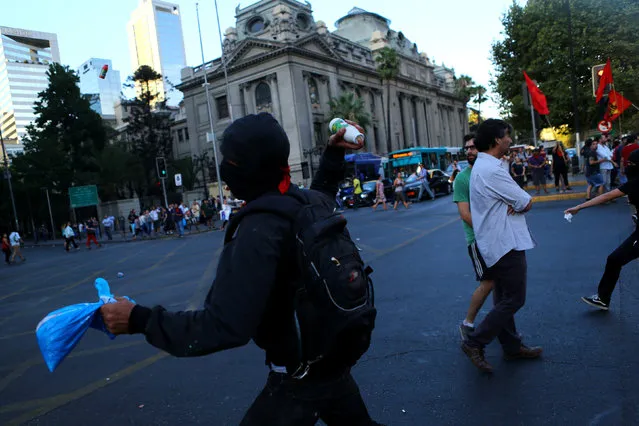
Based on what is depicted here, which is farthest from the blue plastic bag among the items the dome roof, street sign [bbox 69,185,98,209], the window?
the dome roof

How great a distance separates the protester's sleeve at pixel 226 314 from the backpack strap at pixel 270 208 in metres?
0.09

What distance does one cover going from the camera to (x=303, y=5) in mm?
50125

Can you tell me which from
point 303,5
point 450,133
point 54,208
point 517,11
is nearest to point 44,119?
point 54,208

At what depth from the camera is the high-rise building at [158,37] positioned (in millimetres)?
144625

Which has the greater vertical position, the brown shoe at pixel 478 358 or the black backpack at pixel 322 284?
the black backpack at pixel 322 284

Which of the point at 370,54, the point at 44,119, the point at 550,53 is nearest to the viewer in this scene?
the point at 550,53

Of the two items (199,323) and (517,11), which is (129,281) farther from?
(517,11)

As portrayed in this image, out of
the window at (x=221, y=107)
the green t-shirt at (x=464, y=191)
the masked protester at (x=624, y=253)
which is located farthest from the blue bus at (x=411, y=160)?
the green t-shirt at (x=464, y=191)

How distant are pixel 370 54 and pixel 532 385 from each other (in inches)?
2394

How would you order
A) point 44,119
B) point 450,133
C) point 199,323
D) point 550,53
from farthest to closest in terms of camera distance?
1. point 450,133
2. point 44,119
3. point 550,53
4. point 199,323

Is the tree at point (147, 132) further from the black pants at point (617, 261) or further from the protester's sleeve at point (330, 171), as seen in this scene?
the protester's sleeve at point (330, 171)

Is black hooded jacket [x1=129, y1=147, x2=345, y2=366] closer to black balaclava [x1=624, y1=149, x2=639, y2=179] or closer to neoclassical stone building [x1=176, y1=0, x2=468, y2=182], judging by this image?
black balaclava [x1=624, y1=149, x2=639, y2=179]

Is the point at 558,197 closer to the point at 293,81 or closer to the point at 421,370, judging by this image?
the point at 421,370

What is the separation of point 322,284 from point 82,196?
4167 centimetres
